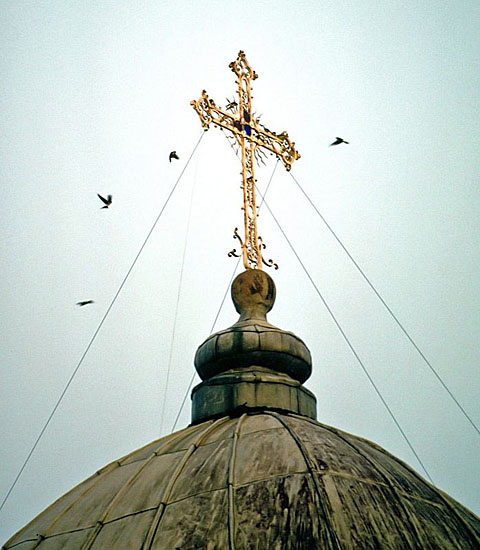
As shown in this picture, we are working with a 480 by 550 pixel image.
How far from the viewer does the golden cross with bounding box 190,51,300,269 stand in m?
13.5

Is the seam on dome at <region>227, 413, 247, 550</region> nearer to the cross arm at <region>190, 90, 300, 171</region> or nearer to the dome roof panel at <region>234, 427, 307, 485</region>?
the dome roof panel at <region>234, 427, 307, 485</region>

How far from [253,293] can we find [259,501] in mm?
5555

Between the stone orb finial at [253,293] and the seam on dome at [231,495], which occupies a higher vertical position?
the stone orb finial at [253,293]

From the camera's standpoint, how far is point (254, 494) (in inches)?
321

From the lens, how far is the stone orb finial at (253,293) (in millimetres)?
13102

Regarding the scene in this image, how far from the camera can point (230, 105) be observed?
14.8m

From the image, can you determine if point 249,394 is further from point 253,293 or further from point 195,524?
point 195,524

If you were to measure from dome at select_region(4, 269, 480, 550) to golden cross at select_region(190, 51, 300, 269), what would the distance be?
9.33 ft

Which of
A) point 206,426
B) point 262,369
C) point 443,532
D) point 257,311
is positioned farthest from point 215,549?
point 257,311

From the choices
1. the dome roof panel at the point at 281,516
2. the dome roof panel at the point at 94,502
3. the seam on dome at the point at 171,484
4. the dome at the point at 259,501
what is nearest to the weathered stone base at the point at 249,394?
the seam on dome at the point at 171,484

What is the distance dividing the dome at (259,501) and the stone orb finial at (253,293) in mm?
3042

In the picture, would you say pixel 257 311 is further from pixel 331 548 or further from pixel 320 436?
pixel 331 548

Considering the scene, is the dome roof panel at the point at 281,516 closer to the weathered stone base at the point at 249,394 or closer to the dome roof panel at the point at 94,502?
the dome roof panel at the point at 94,502

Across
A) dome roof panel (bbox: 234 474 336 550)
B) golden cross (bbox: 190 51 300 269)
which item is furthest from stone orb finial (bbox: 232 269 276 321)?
dome roof panel (bbox: 234 474 336 550)
